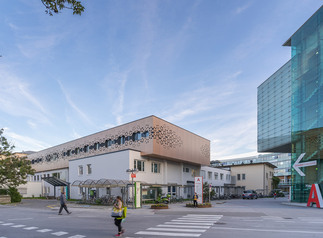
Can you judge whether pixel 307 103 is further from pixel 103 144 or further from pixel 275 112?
pixel 103 144

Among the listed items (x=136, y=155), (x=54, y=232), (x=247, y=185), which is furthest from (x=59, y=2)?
(x=247, y=185)

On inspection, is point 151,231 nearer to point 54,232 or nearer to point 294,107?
point 54,232

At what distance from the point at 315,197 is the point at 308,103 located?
35.7 feet

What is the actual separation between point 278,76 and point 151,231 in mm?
39116

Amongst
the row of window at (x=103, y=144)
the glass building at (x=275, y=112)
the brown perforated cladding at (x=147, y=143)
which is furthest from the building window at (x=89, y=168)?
the glass building at (x=275, y=112)

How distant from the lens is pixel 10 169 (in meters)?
36.9

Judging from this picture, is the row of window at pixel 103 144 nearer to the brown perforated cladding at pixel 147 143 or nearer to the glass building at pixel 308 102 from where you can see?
the brown perforated cladding at pixel 147 143

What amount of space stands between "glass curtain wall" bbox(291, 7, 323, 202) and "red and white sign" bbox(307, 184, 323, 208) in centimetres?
205

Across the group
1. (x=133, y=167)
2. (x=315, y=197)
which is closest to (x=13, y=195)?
(x=133, y=167)

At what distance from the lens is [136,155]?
34.2 meters

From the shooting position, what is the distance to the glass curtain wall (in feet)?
103

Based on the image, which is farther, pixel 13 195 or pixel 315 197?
pixel 13 195

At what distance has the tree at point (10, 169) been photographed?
36.5m

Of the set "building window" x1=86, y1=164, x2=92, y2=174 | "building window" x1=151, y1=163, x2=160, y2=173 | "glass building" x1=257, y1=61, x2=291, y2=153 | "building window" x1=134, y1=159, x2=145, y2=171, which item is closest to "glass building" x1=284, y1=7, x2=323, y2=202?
"glass building" x1=257, y1=61, x2=291, y2=153
